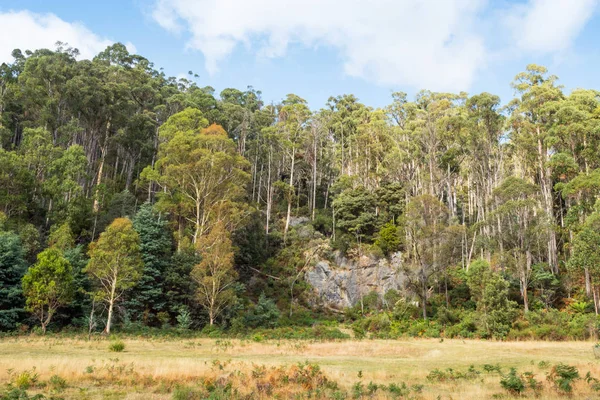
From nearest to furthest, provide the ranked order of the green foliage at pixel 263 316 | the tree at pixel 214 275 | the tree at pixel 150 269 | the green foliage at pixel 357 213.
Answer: the tree at pixel 214 275, the tree at pixel 150 269, the green foliage at pixel 263 316, the green foliage at pixel 357 213

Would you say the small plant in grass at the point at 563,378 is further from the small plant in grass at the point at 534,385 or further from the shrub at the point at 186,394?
the shrub at the point at 186,394

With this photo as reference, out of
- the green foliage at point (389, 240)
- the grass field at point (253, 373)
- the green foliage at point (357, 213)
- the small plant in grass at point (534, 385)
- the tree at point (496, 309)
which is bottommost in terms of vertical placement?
the grass field at point (253, 373)

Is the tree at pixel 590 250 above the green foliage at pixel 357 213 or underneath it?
underneath

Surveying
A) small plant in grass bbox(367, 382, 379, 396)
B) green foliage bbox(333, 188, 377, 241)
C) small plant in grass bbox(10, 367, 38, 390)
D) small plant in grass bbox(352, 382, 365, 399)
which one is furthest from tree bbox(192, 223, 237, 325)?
small plant in grass bbox(367, 382, 379, 396)

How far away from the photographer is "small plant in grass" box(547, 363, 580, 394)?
11258 millimetres

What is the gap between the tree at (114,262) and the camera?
27.4m

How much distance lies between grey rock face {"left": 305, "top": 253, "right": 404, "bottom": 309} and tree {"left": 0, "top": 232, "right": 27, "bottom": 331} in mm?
26041

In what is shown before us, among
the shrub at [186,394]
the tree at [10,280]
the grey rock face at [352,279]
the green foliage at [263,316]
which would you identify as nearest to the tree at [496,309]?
the grey rock face at [352,279]

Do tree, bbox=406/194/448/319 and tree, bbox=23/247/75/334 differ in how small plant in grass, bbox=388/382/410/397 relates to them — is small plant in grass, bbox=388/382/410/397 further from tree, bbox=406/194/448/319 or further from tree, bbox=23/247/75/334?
tree, bbox=406/194/448/319

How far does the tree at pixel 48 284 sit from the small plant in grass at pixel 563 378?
26496 millimetres

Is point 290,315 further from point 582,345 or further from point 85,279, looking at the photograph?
point 582,345

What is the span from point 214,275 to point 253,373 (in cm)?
1803

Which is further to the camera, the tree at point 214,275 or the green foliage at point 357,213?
the green foliage at point 357,213

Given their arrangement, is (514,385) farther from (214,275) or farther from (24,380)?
(214,275)
